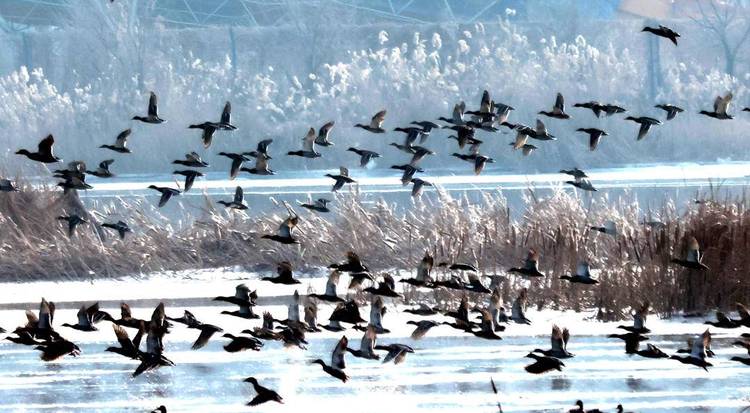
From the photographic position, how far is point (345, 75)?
155 feet

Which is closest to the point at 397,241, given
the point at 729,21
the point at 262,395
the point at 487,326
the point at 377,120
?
the point at 377,120

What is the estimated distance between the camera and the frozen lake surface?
1009 cm

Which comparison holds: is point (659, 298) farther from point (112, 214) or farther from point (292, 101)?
point (292, 101)

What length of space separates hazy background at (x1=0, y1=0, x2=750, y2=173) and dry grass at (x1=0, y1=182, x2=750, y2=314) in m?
10.5

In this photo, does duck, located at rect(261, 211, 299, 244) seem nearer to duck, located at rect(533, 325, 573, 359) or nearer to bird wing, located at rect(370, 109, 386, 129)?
duck, located at rect(533, 325, 573, 359)

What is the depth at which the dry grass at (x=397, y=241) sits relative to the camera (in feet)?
50.4

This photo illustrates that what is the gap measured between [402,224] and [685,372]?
27.4 ft

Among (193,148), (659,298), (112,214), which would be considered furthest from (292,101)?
(659,298)

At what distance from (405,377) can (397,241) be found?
7.60 meters

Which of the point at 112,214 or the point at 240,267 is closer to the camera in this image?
the point at 240,267

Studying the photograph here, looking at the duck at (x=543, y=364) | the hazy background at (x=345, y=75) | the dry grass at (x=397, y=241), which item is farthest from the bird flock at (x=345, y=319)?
the hazy background at (x=345, y=75)

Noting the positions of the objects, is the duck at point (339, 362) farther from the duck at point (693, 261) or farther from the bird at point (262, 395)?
the duck at point (693, 261)

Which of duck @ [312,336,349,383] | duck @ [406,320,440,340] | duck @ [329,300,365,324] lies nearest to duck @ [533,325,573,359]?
duck @ [312,336,349,383]

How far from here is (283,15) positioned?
6775 centimetres
